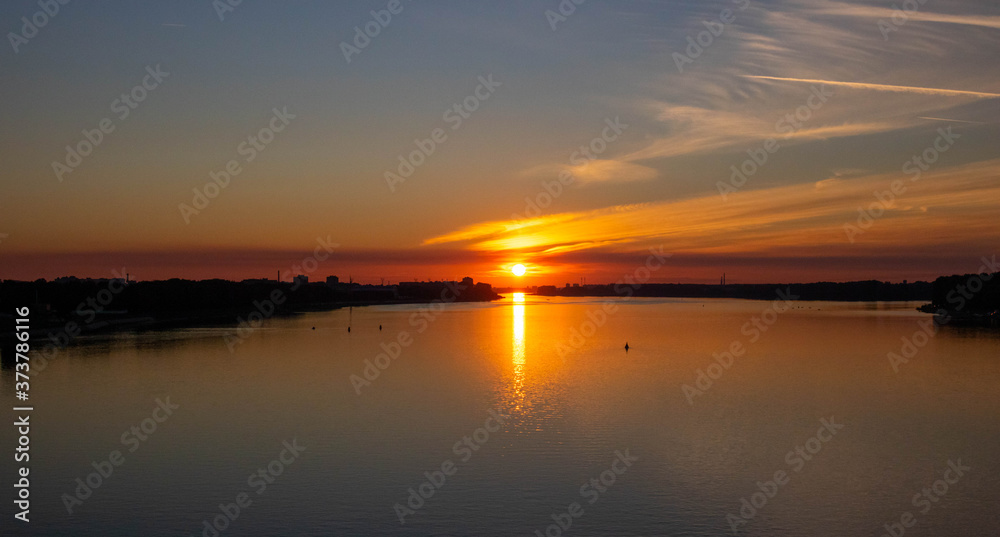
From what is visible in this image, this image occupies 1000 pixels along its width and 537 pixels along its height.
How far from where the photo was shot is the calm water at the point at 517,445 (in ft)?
65.7

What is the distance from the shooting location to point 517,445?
28.2 meters

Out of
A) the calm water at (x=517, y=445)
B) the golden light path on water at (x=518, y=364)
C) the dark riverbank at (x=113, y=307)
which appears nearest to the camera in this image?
the calm water at (x=517, y=445)

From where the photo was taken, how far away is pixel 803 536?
61.4ft

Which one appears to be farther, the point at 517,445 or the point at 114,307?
the point at 114,307

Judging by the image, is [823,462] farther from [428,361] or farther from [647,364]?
[428,361]

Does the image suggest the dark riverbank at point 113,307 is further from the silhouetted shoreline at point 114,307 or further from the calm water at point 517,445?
the calm water at point 517,445

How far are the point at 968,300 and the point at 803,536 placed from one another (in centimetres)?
13801

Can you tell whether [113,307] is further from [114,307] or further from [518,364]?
[518,364]

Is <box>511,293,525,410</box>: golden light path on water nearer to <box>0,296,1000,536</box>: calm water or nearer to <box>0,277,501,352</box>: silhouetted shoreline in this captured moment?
<box>0,296,1000,536</box>: calm water

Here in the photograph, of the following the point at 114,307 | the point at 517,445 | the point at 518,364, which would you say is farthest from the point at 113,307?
the point at 517,445

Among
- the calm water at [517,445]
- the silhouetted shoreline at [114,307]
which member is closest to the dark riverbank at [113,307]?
the silhouetted shoreline at [114,307]

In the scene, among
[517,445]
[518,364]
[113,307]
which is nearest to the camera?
[517,445]

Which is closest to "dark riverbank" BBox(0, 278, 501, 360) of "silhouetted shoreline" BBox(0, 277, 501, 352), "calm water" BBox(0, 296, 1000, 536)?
"silhouetted shoreline" BBox(0, 277, 501, 352)

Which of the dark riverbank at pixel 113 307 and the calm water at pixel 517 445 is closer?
the calm water at pixel 517 445
